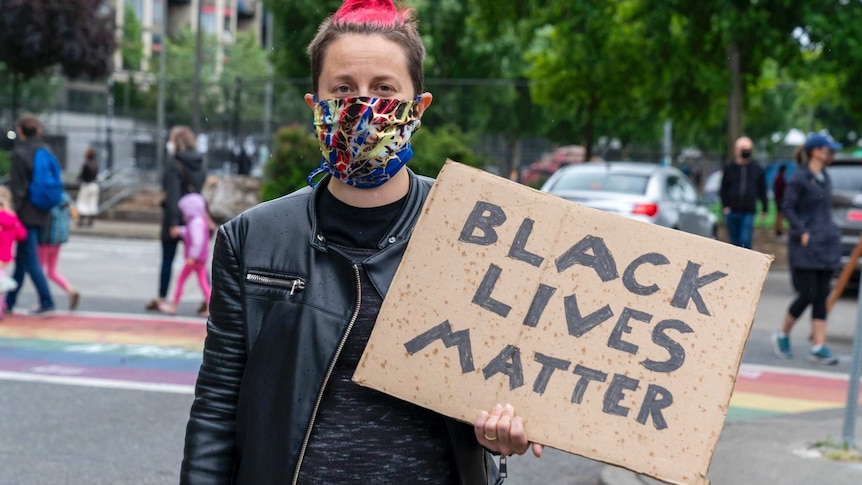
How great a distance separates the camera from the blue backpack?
10523mm

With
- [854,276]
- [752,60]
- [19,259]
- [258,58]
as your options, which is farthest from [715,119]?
[258,58]

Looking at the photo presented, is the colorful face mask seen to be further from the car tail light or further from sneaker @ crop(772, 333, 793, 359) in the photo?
the car tail light

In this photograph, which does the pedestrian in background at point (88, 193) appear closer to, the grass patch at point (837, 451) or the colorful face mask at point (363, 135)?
the grass patch at point (837, 451)

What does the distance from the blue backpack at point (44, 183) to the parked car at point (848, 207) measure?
9.63m

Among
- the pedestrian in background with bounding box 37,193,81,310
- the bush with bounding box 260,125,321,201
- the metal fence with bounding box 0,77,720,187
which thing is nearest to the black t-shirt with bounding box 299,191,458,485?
the pedestrian in background with bounding box 37,193,81,310

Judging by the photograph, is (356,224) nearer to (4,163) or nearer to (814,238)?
(814,238)

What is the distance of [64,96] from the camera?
5153cm

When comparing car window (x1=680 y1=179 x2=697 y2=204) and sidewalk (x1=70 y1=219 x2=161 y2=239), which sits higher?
car window (x1=680 y1=179 x2=697 y2=204)

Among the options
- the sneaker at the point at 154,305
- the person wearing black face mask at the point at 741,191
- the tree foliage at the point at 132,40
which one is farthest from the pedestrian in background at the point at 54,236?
the tree foliage at the point at 132,40

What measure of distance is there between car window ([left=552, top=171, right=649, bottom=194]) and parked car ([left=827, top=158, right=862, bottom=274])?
8.27ft

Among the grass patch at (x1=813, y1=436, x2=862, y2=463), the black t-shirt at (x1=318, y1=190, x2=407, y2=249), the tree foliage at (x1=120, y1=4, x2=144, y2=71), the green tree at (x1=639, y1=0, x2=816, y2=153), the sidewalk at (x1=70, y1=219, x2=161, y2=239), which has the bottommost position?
the sidewalk at (x1=70, y1=219, x2=161, y2=239)

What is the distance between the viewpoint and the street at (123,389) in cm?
593

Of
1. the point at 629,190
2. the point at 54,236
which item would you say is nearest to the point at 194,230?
the point at 54,236

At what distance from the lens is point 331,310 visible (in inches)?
84.6
